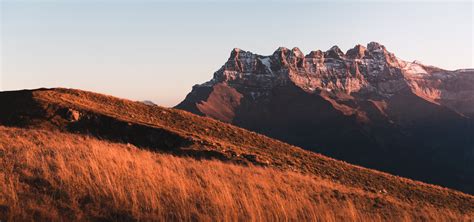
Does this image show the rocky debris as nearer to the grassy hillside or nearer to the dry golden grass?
the grassy hillside

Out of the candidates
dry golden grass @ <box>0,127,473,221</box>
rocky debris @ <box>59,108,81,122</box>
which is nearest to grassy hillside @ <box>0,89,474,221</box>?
dry golden grass @ <box>0,127,473,221</box>

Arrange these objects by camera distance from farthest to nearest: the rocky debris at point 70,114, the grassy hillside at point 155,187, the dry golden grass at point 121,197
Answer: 1. the rocky debris at point 70,114
2. the grassy hillside at point 155,187
3. the dry golden grass at point 121,197

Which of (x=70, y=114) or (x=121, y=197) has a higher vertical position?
(x=70, y=114)

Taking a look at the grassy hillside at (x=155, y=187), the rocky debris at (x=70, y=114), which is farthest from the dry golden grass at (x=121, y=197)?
the rocky debris at (x=70, y=114)

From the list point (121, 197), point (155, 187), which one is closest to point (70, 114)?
point (155, 187)

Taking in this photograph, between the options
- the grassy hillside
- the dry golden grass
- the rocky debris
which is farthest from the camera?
the rocky debris

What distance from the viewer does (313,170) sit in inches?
1208

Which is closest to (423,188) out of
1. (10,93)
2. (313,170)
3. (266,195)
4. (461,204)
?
A: (461,204)

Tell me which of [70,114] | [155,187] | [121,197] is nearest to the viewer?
[121,197]

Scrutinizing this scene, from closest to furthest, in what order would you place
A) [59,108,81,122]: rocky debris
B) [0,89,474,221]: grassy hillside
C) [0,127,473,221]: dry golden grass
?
[0,127,473,221]: dry golden grass
[0,89,474,221]: grassy hillside
[59,108,81,122]: rocky debris

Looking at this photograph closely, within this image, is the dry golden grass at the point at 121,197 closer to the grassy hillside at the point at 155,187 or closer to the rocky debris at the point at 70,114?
the grassy hillside at the point at 155,187

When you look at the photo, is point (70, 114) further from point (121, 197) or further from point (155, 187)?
point (121, 197)

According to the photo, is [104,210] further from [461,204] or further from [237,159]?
[461,204]

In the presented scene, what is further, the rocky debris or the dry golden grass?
the rocky debris
